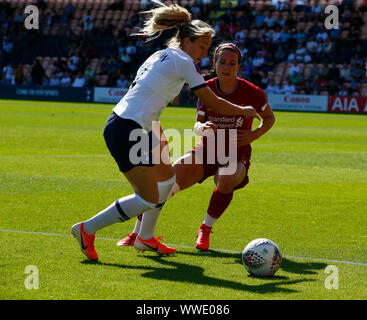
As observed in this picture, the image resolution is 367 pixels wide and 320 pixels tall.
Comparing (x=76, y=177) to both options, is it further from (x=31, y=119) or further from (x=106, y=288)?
(x=31, y=119)

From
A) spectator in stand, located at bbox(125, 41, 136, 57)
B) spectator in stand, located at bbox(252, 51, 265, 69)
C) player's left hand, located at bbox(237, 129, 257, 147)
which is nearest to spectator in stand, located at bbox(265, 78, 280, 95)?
spectator in stand, located at bbox(252, 51, 265, 69)

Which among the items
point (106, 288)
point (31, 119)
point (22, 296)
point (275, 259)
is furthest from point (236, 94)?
point (31, 119)

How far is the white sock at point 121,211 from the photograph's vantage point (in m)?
5.89

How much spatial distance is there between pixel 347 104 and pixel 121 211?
97.2ft

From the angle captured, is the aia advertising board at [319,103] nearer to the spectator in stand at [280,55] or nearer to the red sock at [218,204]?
the spectator in stand at [280,55]

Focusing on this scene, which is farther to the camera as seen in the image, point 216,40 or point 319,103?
point 216,40

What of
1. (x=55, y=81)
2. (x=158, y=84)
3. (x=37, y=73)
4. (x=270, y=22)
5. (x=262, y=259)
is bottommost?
(x=55, y=81)

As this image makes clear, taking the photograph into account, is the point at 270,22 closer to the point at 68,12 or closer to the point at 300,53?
the point at 300,53

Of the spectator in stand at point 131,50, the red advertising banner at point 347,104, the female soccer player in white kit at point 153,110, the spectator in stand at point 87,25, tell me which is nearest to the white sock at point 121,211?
the female soccer player in white kit at point 153,110

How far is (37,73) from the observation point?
1594 inches

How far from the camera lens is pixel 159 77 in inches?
228

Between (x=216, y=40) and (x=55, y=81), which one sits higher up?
(x=216, y=40)

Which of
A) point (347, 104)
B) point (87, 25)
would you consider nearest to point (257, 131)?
point (347, 104)

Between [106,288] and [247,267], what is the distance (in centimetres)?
128
